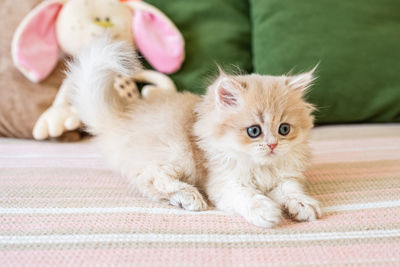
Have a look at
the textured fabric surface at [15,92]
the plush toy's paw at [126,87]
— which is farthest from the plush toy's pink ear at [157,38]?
the textured fabric surface at [15,92]

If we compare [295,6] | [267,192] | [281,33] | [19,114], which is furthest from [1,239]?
[295,6]

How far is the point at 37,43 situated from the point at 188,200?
1155 millimetres

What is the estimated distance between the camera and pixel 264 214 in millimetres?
940

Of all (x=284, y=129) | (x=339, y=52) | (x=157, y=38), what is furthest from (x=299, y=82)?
(x=157, y=38)

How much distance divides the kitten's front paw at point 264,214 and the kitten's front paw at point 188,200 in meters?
0.16

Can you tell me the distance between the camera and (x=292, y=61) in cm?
183

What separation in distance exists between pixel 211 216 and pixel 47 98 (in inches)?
45.4

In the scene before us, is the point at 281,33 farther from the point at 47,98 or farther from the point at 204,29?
the point at 47,98

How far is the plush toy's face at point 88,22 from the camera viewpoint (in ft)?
5.68

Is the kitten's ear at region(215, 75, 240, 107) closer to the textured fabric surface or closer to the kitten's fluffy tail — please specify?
the kitten's fluffy tail

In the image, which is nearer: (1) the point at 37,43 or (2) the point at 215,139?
(2) the point at 215,139

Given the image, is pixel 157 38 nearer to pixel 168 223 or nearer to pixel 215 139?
pixel 215 139

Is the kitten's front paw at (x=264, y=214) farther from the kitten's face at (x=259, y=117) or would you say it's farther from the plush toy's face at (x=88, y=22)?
the plush toy's face at (x=88, y=22)

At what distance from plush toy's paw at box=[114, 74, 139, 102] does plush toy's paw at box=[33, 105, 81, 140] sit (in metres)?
0.24
